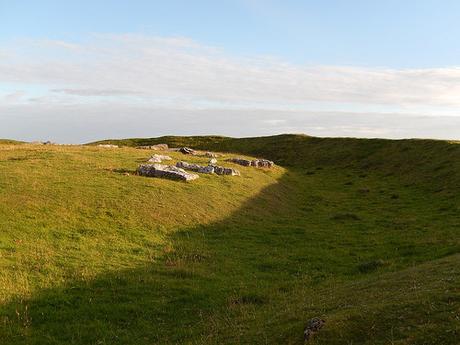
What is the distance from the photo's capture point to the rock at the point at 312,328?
10.6 m

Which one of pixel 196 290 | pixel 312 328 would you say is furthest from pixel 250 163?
pixel 312 328

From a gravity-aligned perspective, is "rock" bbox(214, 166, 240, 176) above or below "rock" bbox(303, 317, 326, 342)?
above

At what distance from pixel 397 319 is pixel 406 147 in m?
66.5

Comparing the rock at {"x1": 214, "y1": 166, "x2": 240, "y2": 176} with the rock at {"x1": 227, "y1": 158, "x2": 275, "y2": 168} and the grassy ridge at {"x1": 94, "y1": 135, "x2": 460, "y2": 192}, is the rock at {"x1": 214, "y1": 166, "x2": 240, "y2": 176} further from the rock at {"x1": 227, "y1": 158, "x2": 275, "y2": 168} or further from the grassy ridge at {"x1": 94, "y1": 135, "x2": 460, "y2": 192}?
the grassy ridge at {"x1": 94, "y1": 135, "x2": 460, "y2": 192}

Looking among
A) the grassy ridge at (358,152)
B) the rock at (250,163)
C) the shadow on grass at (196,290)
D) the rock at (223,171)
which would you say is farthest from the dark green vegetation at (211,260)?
the rock at (250,163)

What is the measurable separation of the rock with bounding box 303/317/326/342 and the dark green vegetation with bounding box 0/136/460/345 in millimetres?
248

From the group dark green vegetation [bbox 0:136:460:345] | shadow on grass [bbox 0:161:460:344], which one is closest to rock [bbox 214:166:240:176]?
dark green vegetation [bbox 0:136:460:345]

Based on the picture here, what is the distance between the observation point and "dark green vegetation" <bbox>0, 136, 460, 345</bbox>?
12547 mm

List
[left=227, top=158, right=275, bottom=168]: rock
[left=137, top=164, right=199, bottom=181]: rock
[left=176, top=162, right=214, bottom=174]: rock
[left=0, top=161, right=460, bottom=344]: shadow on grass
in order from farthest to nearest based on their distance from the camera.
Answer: [left=227, top=158, right=275, bottom=168]: rock < [left=176, top=162, right=214, bottom=174]: rock < [left=137, top=164, right=199, bottom=181]: rock < [left=0, top=161, right=460, bottom=344]: shadow on grass

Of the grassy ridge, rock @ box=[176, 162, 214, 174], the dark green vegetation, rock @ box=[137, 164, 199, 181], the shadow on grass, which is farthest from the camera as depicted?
the grassy ridge

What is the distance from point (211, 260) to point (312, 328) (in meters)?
11.5

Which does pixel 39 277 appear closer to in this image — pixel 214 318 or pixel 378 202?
pixel 214 318

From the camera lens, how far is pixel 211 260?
2200 cm

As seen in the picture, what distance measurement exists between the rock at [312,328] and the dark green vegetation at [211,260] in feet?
0.81
